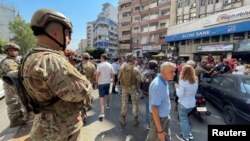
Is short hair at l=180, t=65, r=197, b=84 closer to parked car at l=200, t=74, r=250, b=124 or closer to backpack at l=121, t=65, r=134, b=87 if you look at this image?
backpack at l=121, t=65, r=134, b=87

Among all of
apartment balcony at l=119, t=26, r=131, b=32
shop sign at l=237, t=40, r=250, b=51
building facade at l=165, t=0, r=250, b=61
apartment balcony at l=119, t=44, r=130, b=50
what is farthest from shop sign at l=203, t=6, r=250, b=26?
apartment balcony at l=119, t=26, r=131, b=32

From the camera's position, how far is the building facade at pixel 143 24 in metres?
45.0

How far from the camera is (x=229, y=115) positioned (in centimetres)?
611

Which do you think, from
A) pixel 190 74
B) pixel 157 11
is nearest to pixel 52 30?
pixel 190 74

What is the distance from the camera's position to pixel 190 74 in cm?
452

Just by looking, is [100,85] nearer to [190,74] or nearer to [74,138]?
[190,74]

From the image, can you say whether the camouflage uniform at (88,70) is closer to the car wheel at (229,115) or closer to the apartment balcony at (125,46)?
the car wheel at (229,115)

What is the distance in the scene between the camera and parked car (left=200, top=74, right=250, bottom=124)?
212 inches

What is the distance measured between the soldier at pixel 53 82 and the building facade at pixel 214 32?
19.2m

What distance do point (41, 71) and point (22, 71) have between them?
0.28 m

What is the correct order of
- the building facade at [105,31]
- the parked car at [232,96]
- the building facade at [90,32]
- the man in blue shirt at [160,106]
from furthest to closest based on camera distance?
the building facade at [90,32], the building facade at [105,31], the parked car at [232,96], the man in blue shirt at [160,106]

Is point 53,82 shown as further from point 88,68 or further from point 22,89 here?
point 88,68

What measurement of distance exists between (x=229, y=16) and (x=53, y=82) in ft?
94.4

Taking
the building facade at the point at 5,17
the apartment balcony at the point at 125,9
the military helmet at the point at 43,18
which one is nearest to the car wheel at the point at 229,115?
the military helmet at the point at 43,18
